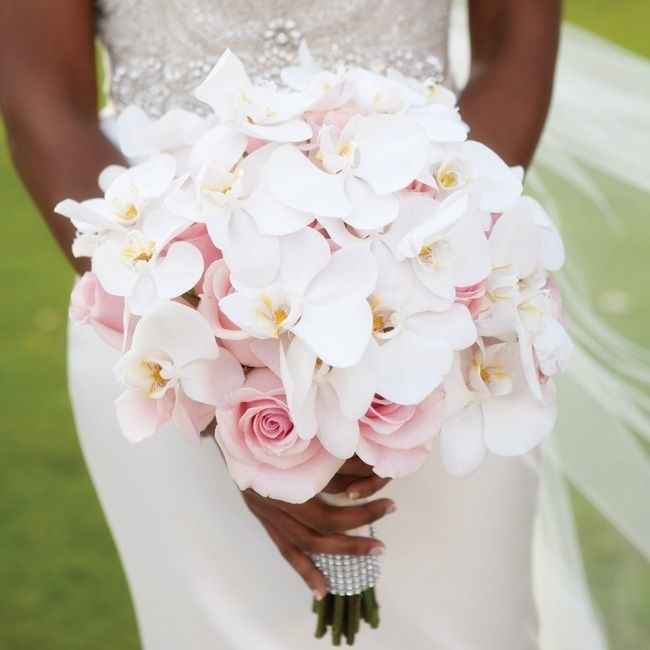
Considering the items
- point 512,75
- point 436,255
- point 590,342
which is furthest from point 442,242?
point 590,342

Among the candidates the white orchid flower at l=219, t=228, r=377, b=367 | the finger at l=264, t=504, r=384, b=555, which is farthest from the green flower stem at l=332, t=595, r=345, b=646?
the white orchid flower at l=219, t=228, r=377, b=367

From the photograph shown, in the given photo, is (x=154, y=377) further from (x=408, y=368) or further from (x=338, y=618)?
(x=338, y=618)

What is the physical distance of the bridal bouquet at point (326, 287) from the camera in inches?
57.1

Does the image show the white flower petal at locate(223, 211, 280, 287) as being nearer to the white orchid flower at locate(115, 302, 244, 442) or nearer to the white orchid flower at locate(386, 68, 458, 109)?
the white orchid flower at locate(115, 302, 244, 442)

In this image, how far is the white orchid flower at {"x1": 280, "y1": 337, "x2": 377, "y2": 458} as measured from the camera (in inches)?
56.6

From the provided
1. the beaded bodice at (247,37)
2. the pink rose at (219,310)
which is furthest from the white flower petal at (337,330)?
the beaded bodice at (247,37)

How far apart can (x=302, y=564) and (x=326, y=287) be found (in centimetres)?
60

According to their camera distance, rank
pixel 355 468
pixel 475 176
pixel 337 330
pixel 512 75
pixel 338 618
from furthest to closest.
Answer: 1. pixel 512 75
2. pixel 338 618
3. pixel 355 468
4. pixel 475 176
5. pixel 337 330

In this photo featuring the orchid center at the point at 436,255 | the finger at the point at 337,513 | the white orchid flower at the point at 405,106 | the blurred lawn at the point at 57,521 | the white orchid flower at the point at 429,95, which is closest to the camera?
the orchid center at the point at 436,255

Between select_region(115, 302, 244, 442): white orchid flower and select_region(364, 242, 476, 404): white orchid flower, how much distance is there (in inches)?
7.4

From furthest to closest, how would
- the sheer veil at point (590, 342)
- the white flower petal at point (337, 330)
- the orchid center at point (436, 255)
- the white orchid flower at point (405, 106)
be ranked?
the sheer veil at point (590, 342), the white orchid flower at point (405, 106), the orchid center at point (436, 255), the white flower petal at point (337, 330)

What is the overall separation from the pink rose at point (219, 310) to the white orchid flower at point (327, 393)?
7 centimetres

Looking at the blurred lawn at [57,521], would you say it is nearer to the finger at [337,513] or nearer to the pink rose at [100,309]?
the finger at [337,513]

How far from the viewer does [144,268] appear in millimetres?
1522
